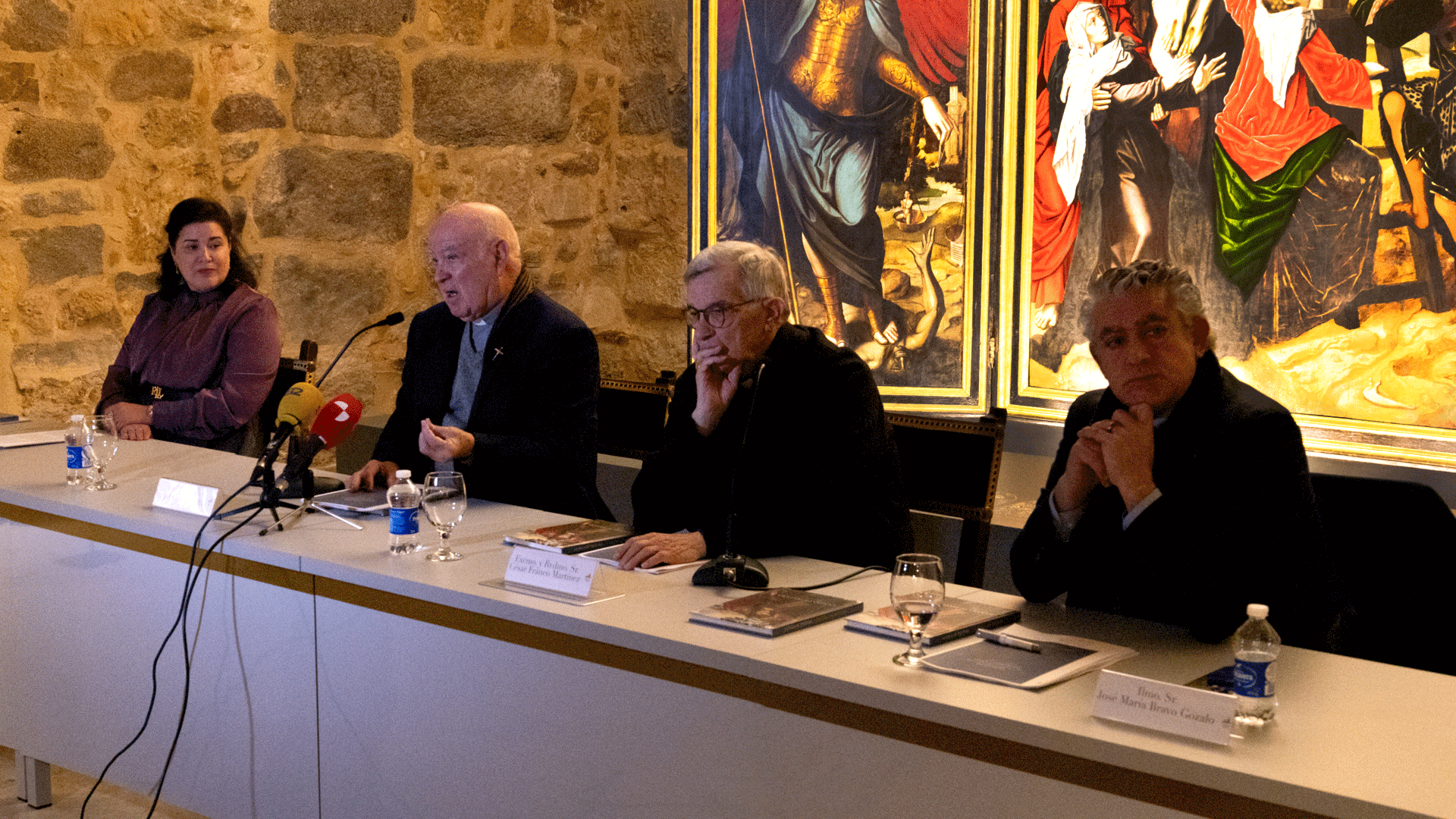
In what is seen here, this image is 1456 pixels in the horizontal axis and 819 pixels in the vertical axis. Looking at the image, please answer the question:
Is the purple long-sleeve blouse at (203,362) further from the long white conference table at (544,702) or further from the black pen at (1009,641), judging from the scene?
the black pen at (1009,641)

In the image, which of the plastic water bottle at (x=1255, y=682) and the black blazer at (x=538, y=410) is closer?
the plastic water bottle at (x=1255, y=682)

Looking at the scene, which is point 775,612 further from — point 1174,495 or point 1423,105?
point 1423,105

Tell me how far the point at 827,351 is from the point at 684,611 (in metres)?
0.82

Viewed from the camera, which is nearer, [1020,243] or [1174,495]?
[1174,495]

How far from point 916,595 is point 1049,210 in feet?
8.26

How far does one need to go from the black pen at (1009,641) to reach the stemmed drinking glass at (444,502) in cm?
92

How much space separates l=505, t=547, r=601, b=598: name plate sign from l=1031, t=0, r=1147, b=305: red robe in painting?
2.35 metres

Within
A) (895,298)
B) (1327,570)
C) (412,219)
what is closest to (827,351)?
(1327,570)


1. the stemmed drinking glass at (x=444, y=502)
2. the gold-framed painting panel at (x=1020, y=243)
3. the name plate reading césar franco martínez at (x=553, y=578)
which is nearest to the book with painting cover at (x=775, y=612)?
the name plate reading césar franco martínez at (x=553, y=578)

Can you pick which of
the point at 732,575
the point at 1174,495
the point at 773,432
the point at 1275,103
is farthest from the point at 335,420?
the point at 1275,103

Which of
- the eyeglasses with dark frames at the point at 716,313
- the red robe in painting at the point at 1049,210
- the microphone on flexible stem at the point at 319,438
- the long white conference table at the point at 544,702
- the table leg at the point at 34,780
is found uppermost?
the red robe in painting at the point at 1049,210

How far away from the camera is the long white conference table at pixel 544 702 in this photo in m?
1.36

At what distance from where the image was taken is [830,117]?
4.23m

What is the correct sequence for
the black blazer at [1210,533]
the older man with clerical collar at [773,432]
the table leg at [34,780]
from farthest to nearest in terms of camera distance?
the table leg at [34,780]
the older man with clerical collar at [773,432]
the black blazer at [1210,533]
